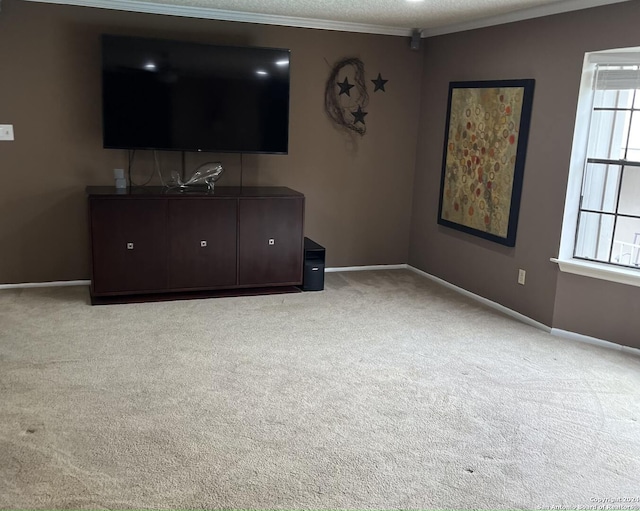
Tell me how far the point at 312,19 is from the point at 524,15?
172cm

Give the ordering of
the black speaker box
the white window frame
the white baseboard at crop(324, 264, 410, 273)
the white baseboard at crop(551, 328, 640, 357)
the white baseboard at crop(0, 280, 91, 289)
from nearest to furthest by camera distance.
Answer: the white window frame < the white baseboard at crop(551, 328, 640, 357) < the white baseboard at crop(0, 280, 91, 289) < the black speaker box < the white baseboard at crop(324, 264, 410, 273)

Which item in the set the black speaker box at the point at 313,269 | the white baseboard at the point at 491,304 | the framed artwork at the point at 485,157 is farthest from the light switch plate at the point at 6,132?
the white baseboard at the point at 491,304

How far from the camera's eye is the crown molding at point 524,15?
393cm

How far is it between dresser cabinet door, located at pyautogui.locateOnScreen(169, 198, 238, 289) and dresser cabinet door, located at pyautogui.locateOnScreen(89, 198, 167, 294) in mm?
89

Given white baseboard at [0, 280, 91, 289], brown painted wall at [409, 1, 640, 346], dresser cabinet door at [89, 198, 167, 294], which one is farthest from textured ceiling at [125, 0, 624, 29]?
white baseboard at [0, 280, 91, 289]

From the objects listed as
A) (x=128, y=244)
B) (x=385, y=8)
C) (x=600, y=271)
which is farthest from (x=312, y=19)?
(x=600, y=271)

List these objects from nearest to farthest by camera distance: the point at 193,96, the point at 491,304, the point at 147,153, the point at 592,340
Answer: the point at 592,340, the point at 193,96, the point at 491,304, the point at 147,153

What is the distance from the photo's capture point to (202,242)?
15.8ft

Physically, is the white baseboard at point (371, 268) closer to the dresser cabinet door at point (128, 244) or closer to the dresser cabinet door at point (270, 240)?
the dresser cabinet door at point (270, 240)

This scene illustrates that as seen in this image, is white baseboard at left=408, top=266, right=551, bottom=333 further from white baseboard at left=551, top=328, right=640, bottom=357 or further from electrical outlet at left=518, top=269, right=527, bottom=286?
electrical outlet at left=518, top=269, right=527, bottom=286

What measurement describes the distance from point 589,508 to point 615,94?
273cm

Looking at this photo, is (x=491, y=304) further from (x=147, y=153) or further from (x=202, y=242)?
(x=147, y=153)

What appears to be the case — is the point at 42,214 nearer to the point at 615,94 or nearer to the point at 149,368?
the point at 149,368

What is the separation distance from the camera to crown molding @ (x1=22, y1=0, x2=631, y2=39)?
4258 millimetres
